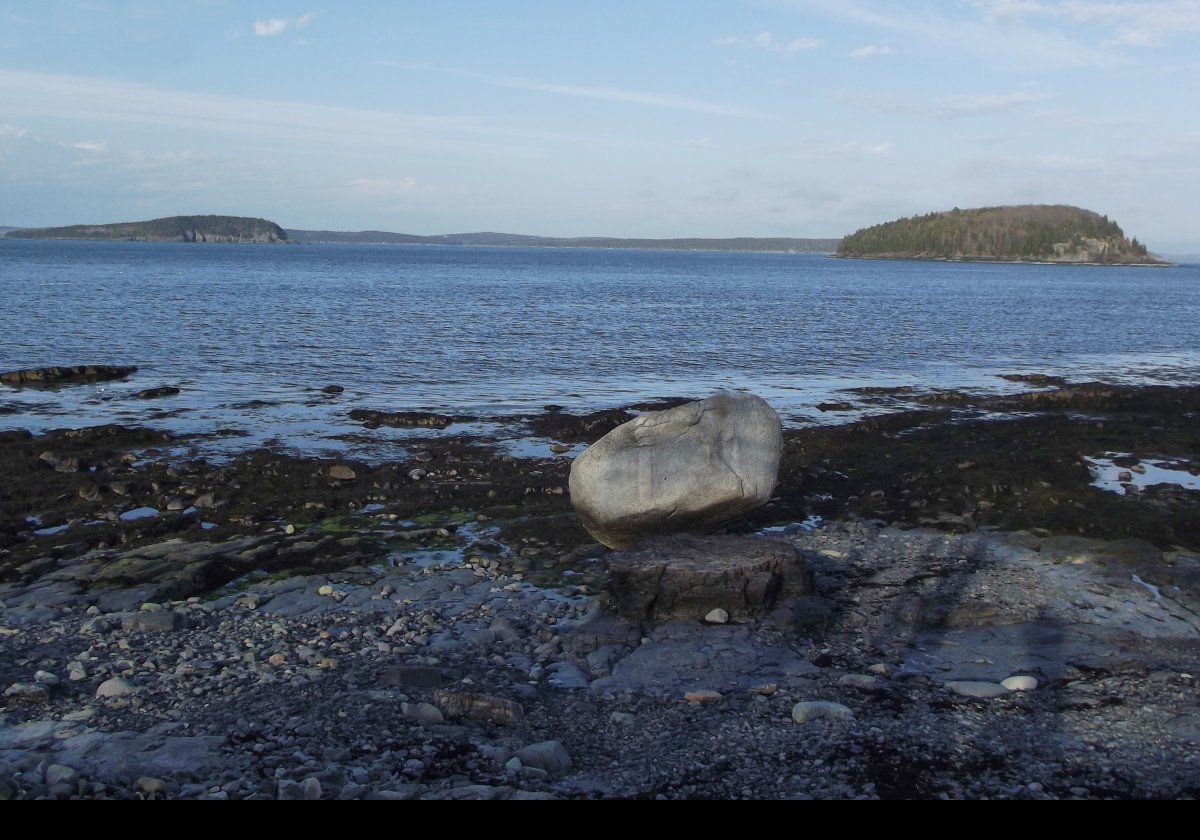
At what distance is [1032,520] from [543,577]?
27.5 ft

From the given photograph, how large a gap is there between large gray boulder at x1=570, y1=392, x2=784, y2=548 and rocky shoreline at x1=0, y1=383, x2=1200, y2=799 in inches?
34.8

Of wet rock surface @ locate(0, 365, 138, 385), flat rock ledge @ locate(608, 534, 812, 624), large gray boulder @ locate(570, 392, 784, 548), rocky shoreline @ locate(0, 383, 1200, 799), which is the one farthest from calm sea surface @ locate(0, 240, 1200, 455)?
flat rock ledge @ locate(608, 534, 812, 624)

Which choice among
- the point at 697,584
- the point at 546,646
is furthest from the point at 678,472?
the point at 546,646

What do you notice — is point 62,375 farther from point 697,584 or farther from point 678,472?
point 697,584

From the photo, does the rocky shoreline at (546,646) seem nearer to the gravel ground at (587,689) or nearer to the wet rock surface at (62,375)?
the gravel ground at (587,689)

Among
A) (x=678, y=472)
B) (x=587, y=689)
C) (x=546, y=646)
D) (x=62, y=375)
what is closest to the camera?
(x=587, y=689)

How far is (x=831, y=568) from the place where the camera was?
1348 centimetres

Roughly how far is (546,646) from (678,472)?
3.72 meters

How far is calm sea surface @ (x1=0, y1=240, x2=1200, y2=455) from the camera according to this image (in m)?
27.8

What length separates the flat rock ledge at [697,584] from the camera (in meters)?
11.5

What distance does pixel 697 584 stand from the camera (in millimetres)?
11562

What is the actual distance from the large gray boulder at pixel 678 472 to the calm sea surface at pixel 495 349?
9.45 metres

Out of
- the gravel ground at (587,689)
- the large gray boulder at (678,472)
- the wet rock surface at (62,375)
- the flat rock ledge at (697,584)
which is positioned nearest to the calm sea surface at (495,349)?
the wet rock surface at (62,375)
